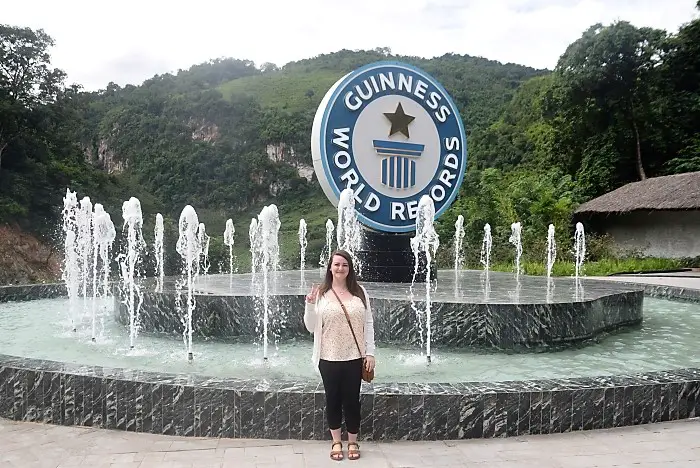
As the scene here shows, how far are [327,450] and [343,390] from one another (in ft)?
Result: 1.24

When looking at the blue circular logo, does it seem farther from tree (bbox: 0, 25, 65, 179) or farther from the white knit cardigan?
tree (bbox: 0, 25, 65, 179)

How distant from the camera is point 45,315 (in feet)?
28.2

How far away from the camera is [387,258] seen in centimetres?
899

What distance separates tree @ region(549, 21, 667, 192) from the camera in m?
24.6

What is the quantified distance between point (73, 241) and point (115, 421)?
828 cm

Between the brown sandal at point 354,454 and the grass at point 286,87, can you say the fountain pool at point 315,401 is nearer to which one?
the brown sandal at point 354,454

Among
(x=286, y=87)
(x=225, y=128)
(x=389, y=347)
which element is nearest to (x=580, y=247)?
(x=389, y=347)

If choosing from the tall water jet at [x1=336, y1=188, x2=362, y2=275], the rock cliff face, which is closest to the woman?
the tall water jet at [x1=336, y1=188, x2=362, y2=275]

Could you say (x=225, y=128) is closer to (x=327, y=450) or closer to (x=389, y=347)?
(x=389, y=347)

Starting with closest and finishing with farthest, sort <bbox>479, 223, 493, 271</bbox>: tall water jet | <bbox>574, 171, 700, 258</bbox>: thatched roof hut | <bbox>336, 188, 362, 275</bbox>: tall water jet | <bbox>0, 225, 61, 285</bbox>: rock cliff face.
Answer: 1. <bbox>336, 188, 362, 275</bbox>: tall water jet
2. <bbox>574, 171, 700, 258</bbox>: thatched roof hut
3. <bbox>479, 223, 493, 271</bbox>: tall water jet
4. <bbox>0, 225, 61, 285</bbox>: rock cliff face

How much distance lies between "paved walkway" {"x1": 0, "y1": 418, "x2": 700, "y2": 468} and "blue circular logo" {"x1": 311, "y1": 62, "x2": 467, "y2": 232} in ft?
16.8

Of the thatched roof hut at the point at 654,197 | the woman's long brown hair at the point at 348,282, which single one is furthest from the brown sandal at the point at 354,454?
the thatched roof hut at the point at 654,197

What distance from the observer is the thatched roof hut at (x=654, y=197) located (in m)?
18.9

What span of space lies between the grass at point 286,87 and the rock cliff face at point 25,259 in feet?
81.3
